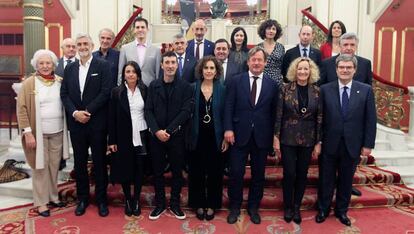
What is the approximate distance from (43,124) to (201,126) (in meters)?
1.35

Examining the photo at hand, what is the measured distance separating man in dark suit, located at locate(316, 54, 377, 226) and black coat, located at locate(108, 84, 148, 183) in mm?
1575

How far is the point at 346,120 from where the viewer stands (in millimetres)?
2904

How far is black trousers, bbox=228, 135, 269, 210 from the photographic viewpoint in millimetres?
2973

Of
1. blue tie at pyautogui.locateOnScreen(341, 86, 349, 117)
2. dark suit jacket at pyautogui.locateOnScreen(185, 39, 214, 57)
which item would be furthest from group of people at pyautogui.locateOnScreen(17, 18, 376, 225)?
dark suit jacket at pyautogui.locateOnScreen(185, 39, 214, 57)

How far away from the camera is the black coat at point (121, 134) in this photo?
2.97 metres

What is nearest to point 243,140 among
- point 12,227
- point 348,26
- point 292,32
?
point 12,227

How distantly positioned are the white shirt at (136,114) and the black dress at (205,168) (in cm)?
48

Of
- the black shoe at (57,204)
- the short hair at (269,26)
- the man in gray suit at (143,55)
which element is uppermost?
the short hair at (269,26)

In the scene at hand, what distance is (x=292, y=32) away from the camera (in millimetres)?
8273

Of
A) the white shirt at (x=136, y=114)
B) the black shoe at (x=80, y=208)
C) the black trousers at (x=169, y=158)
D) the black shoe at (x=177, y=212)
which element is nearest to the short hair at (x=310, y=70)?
the black trousers at (x=169, y=158)

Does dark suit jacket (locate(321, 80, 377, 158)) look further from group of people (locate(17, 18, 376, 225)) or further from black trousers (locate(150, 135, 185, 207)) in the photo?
black trousers (locate(150, 135, 185, 207))

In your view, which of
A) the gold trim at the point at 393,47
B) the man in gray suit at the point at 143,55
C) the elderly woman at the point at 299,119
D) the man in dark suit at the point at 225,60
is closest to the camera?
the elderly woman at the point at 299,119

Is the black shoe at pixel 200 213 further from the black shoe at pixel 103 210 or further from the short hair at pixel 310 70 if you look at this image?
the short hair at pixel 310 70

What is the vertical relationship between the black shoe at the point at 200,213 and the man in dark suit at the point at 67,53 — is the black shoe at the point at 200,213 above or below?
below
